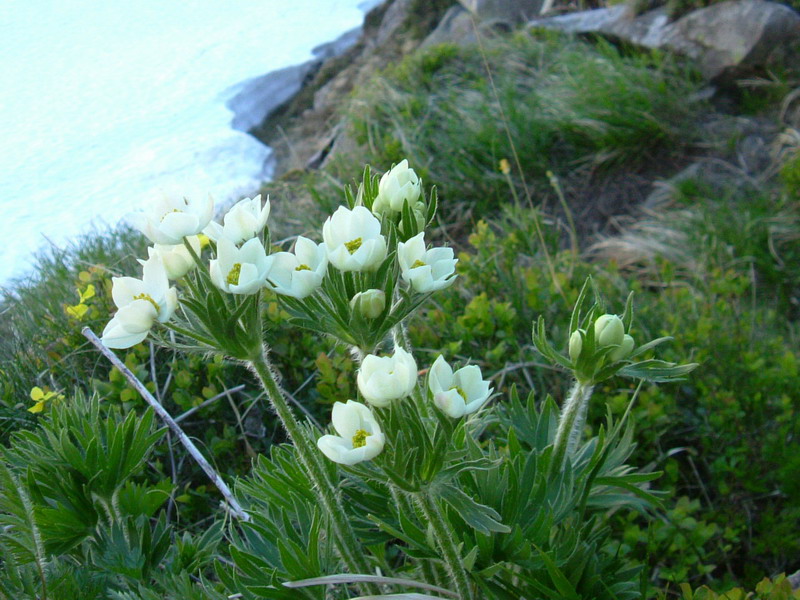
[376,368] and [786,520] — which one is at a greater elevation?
[376,368]

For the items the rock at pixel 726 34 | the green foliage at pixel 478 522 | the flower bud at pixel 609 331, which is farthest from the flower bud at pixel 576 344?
the rock at pixel 726 34

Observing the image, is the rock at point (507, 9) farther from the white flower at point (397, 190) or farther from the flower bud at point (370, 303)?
the flower bud at point (370, 303)

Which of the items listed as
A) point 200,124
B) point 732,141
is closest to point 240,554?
point 200,124

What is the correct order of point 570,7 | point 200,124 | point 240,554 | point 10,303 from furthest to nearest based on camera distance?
A: point 570,7 → point 200,124 → point 10,303 → point 240,554

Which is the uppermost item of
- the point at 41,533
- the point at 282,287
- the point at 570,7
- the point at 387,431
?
the point at 282,287

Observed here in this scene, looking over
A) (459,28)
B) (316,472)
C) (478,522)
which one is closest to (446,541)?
(478,522)

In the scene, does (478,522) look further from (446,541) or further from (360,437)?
(360,437)

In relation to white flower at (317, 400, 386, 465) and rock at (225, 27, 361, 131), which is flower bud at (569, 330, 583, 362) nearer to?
white flower at (317, 400, 386, 465)

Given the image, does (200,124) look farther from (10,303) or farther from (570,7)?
(570,7)
